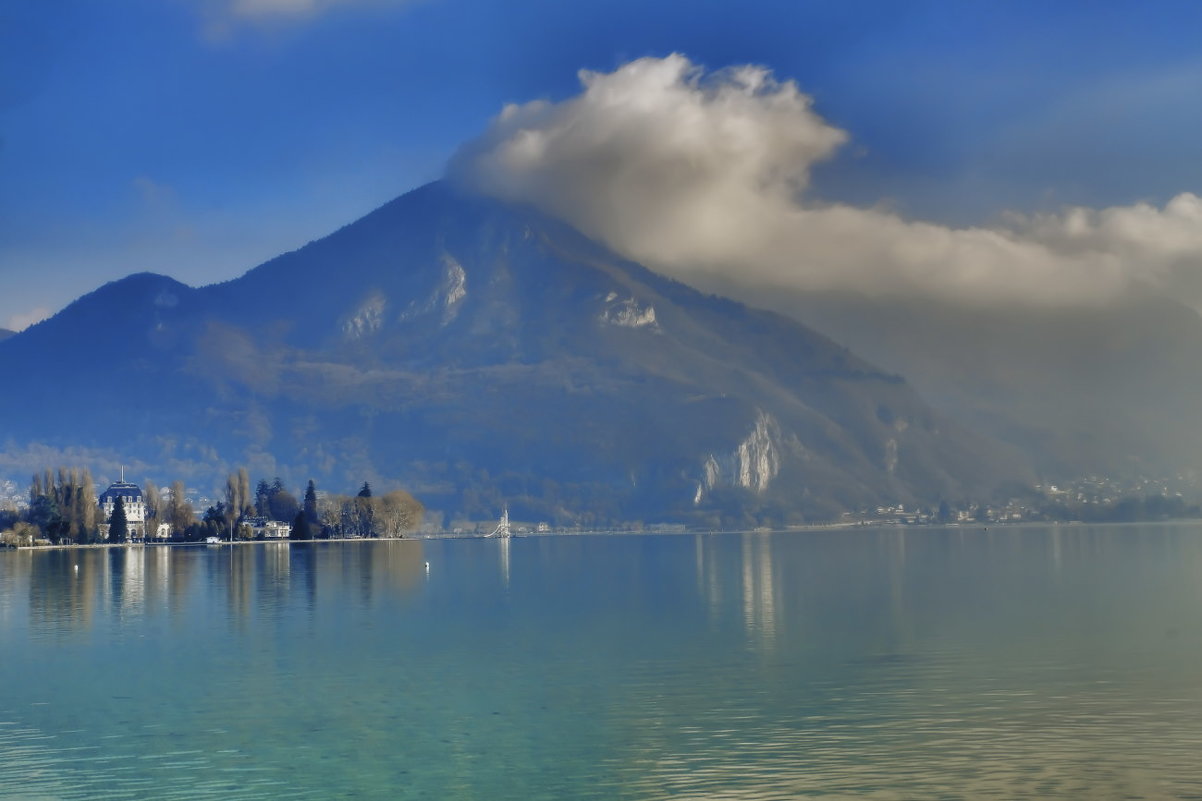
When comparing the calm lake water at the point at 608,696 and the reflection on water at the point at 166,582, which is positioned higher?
the reflection on water at the point at 166,582

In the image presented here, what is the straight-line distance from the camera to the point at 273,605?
87.7m

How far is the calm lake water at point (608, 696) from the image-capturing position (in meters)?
35.8

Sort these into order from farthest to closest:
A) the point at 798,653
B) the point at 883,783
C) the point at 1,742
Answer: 1. the point at 798,653
2. the point at 1,742
3. the point at 883,783

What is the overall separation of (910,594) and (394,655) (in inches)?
1772

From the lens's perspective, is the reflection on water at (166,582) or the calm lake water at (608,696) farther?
the reflection on water at (166,582)

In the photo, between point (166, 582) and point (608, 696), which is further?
point (166, 582)

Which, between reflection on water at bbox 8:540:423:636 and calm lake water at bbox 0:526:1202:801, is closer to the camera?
calm lake water at bbox 0:526:1202:801

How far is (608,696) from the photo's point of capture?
47781 millimetres

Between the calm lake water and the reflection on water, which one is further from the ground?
the reflection on water

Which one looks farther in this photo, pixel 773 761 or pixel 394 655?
pixel 394 655

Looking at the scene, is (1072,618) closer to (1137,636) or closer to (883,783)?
(1137,636)

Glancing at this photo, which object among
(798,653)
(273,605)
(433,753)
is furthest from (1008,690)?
(273,605)

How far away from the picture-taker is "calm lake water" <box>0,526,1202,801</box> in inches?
1407

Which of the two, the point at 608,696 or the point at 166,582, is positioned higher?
the point at 166,582
